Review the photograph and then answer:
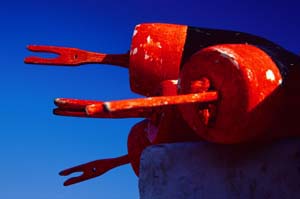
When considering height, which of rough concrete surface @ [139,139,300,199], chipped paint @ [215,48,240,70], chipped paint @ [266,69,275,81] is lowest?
rough concrete surface @ [139,139,300,199]

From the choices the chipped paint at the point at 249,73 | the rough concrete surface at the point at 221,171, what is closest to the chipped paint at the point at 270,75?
the chipped paint at the point at 249,73

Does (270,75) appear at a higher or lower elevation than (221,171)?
higher

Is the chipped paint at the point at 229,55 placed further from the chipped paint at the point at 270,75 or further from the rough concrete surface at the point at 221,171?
the rough concrete surface at the point at 221,171

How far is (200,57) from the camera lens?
1309mm

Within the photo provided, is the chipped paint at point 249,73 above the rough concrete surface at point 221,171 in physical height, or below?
above

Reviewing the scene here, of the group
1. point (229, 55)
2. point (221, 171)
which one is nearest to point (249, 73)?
point (229, 55)

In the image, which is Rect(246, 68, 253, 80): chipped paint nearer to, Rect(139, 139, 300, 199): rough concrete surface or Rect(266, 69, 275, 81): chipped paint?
Rect(266, 69, 275, 81): chipped paint

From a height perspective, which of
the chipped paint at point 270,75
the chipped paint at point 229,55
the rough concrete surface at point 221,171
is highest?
the chipped paint at point 229,55

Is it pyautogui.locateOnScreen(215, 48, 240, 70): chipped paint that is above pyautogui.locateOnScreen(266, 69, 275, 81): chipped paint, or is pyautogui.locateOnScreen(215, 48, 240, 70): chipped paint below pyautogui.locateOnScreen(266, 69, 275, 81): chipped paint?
above

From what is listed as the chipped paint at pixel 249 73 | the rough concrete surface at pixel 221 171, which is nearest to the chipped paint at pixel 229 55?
the chipped paint at pixel 249 73

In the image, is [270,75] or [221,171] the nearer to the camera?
[270,75]

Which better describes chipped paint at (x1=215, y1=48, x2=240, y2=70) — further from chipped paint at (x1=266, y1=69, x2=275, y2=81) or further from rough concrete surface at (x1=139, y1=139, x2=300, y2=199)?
rough concrete surface at (x1=139, y1=139, x2=300, y2=199)

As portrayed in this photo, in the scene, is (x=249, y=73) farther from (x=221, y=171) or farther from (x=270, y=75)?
(x=221, y=171)

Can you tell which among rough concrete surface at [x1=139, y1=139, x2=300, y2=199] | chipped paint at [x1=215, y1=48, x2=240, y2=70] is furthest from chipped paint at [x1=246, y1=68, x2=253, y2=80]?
rough concrete surface at [x1=139, y1=139, x2=300, y2=199]
